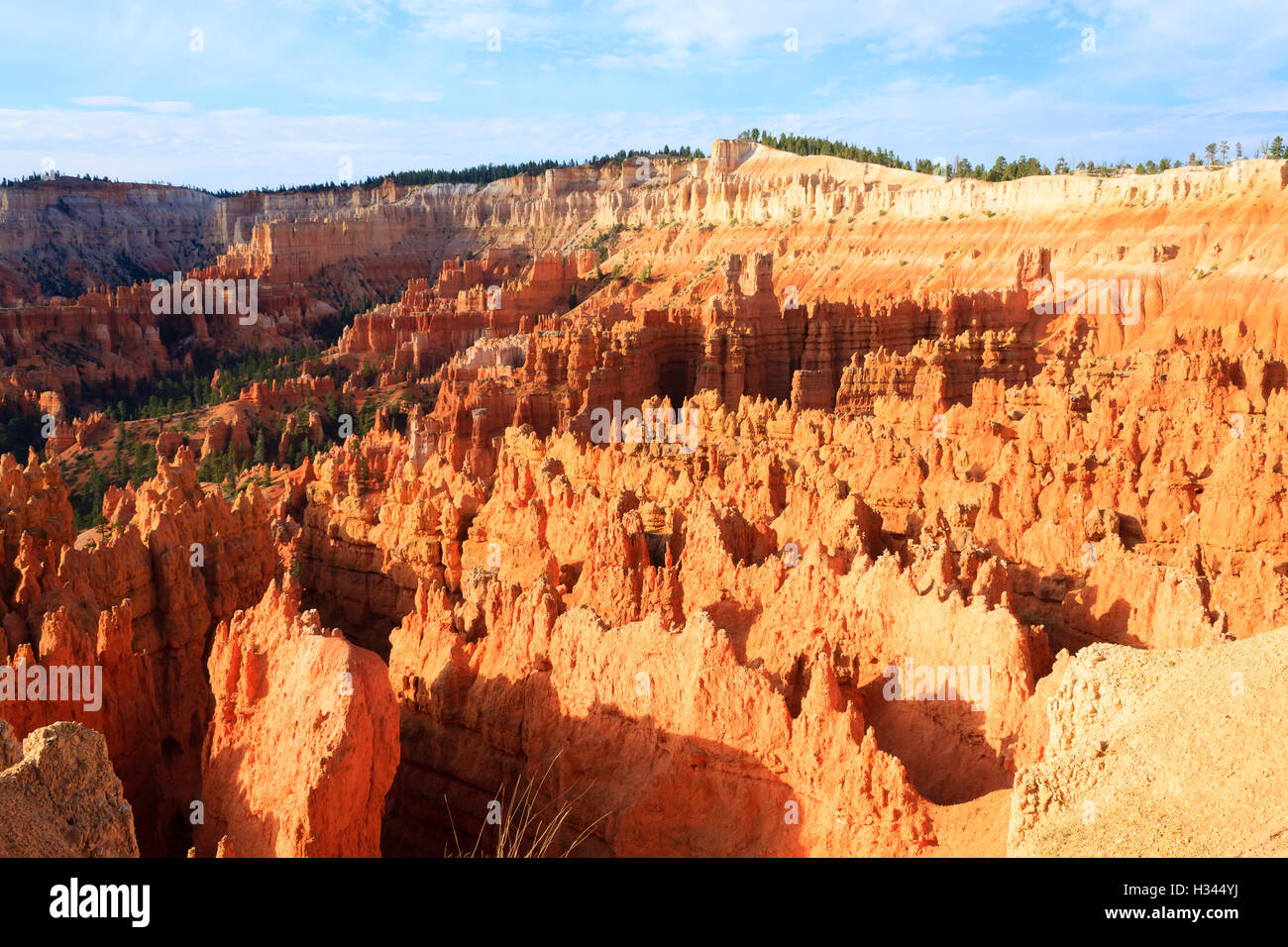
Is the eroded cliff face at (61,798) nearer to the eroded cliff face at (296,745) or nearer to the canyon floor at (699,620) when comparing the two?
the canyon floor at (699,620)

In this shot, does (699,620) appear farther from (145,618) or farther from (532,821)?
(145,618)

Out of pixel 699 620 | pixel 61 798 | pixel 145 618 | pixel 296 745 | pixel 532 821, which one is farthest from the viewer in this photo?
pixel 145 618

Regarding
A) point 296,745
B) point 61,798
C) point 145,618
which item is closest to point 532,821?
point 296,745

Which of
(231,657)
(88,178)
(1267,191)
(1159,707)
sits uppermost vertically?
(88,178)

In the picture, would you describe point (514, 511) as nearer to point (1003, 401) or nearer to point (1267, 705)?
point (1267, 705)

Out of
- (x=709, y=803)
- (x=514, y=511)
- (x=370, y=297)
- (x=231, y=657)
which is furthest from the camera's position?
(x=370, y=297)

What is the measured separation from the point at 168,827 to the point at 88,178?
6318 inches

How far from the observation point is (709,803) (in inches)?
383

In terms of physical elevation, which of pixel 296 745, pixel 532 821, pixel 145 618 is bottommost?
pixel 532 821

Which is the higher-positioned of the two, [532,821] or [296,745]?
[296,745]

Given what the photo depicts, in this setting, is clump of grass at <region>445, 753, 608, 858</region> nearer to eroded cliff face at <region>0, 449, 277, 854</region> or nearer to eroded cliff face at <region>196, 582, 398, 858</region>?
eroded cliff face at <region>196, 582, 398, 858</region>

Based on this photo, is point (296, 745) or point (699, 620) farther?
point (699, 620)

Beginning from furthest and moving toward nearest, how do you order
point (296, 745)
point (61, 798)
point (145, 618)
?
point (145, 618) → point (296, 745) → point (61, 798)
